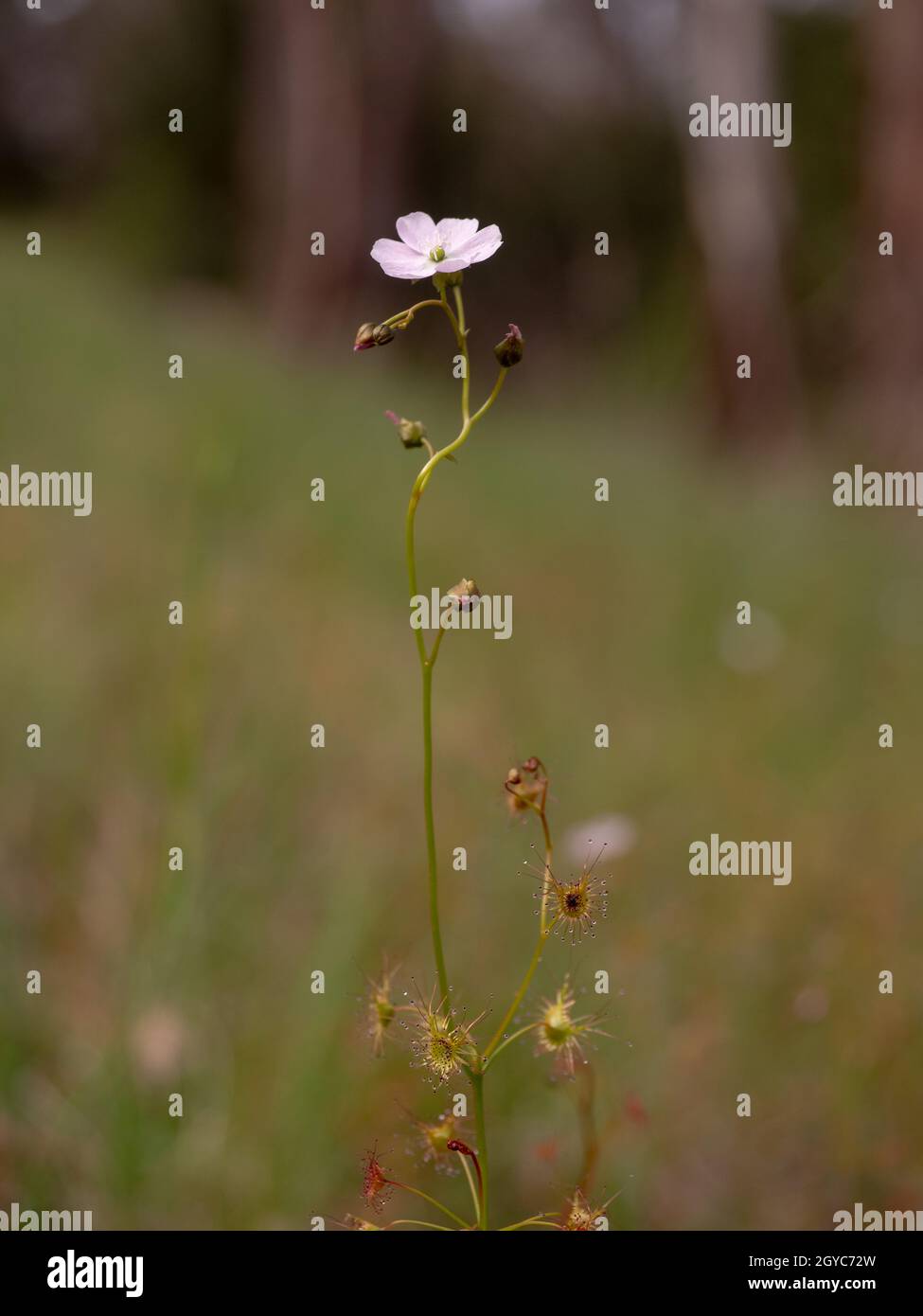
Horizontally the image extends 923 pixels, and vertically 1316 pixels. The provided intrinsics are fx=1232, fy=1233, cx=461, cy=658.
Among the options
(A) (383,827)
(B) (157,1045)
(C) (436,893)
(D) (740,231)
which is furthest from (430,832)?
(D) (740,231)

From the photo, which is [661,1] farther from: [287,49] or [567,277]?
[287,49]

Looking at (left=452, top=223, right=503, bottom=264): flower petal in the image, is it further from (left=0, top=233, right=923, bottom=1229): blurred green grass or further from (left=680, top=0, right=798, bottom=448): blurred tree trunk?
(left=680, top=0, right=798, bottom=448): blurred tree trunk

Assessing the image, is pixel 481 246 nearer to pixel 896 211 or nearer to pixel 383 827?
pixel 383 827

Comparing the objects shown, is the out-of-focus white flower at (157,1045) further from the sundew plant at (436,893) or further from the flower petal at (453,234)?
the flower petal at (453,234)

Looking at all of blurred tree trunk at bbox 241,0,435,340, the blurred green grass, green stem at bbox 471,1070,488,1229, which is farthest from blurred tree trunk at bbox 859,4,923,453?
green stem at bbox 471,1070,488,1229

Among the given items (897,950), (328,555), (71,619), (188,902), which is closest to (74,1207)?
(188,902)

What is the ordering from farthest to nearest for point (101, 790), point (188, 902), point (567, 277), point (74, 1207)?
point (567, 277) < point (101, 790) < point (188, 902) < point (74, 1207)
